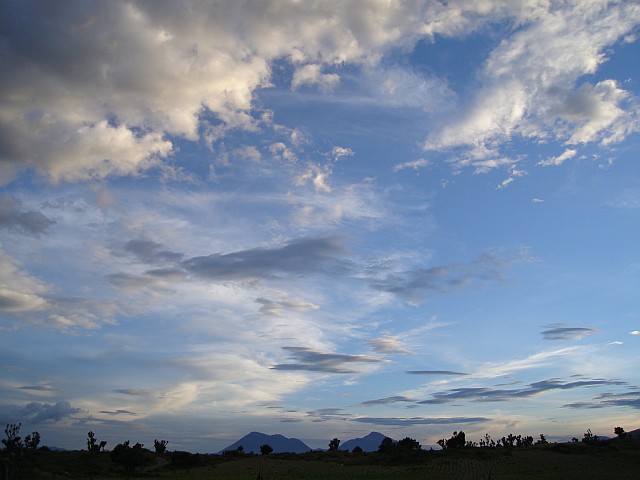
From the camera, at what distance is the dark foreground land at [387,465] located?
167 feet

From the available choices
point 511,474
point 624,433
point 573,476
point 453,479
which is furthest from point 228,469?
point 624,433

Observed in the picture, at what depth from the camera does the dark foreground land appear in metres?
51.0

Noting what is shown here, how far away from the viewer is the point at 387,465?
200 feet

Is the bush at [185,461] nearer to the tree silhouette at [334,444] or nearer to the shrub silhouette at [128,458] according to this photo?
the shrub silhouette at [128,458]

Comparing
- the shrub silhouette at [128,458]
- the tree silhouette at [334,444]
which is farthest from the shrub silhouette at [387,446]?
the shrub silhouette at [128,458]

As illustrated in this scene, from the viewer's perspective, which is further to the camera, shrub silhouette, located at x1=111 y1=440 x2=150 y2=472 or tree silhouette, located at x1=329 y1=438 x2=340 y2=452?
tree silhouette, located at x1=329 y1=438 x2=340 y2=452

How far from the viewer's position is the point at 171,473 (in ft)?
176

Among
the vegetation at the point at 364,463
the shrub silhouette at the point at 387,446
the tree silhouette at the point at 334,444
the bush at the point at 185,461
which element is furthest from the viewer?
the tree silhouette at the point at 334,444

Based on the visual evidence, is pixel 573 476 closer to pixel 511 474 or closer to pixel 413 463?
pixel 511 474

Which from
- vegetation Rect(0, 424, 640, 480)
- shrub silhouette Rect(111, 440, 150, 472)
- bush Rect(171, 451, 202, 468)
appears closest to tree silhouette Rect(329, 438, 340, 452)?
vegetation Rect(0, 424, 640, 480)

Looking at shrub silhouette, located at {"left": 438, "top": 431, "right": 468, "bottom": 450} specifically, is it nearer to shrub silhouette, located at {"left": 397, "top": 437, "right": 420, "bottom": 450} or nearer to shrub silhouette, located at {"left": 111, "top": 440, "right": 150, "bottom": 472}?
shrub silhouette, located at {"left": 397, "top": 437, "right": 420, "bottom": 450}

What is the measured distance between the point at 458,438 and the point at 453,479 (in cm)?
4164

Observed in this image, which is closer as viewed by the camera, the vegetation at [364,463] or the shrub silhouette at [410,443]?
the vegetation at [364,463]

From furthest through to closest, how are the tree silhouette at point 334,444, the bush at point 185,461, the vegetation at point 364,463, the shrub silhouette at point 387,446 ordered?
the tree silhouette at point 334,444 → the shrub silhouette at point 387,446 → the bush at point 185,461 → the vegetation at point 364,463
